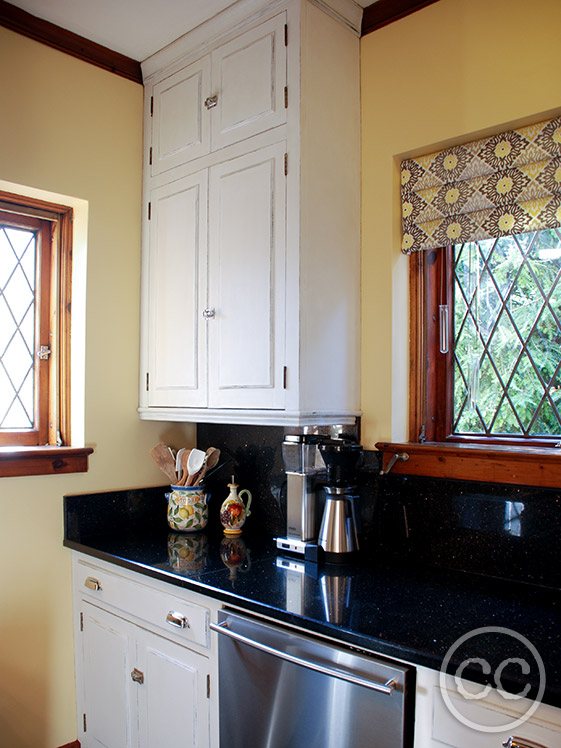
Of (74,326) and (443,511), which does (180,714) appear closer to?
(443,511)

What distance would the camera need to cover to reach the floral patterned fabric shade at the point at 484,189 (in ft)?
5.85

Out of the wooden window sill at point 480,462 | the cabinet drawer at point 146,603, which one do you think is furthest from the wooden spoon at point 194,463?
the wooden window sill at point 480,462

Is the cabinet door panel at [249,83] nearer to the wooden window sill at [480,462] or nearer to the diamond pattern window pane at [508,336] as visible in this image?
the diamond pattern window pane at [508,336]

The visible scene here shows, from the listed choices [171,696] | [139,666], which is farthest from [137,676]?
[171,696]

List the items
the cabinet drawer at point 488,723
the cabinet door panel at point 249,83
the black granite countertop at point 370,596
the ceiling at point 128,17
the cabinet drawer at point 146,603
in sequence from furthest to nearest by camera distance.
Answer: the ceiling at point 128,17, the cabinet door panel at point 249,83, the cabinet drawer at point 146,603, the black granite countertop at point 370,596, the cabinet drawer at point 488,723

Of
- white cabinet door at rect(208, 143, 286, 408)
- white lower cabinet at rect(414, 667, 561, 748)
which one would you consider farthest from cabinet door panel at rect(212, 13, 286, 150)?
white lower cabinet at rect(414, 667, 561, 748)

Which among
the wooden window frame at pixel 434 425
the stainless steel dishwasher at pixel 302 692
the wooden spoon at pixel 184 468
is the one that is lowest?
the stainless steel dishwasher at pixel 302 692

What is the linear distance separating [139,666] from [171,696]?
0.17 m

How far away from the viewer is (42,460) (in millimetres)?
2219

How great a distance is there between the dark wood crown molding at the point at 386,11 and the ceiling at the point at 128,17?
35mm

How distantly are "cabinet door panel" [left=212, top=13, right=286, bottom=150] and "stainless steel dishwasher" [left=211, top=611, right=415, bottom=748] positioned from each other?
153cm

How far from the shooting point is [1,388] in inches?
90.6

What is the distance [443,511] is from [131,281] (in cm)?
148

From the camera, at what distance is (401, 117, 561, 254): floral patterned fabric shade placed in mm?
1782
